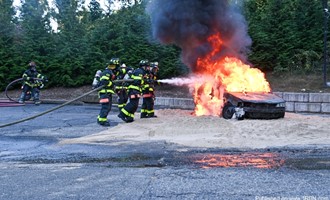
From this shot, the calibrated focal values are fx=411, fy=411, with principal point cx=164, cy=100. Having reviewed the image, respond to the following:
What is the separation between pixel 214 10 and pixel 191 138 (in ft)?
17.7

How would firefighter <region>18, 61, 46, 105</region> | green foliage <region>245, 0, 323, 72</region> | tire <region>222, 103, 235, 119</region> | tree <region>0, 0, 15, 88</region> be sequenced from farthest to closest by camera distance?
tree <region>0, 0, 15, 88</region> → green foliage <region>245, 0, 323, 72</region> → firefighter <region>18, 61, 46, 105</region> → tire <region>222, 103, 235, 119</region>

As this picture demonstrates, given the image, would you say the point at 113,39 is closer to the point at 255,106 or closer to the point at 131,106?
the point at 131,106

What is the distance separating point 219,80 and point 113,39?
12.2 metres

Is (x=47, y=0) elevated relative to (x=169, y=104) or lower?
elevated

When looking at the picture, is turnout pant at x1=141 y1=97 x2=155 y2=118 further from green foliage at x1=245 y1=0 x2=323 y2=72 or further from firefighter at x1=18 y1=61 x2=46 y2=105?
green foliage at x1=245 y1=0 x2=323 y2=72

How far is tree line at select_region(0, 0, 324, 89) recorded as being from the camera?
61.0 ft

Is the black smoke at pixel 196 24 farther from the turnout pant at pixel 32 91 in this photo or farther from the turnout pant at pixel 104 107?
the turnout pant at pixel 32 91

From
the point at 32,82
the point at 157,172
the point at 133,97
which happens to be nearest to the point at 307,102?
the point at 133,97

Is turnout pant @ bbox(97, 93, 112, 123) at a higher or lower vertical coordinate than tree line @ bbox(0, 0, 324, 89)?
lower

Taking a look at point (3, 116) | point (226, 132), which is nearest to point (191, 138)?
point (226, 132)

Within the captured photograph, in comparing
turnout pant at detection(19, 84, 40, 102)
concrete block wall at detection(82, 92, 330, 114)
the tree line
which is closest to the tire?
concrete block wall at detection(82, 92, 330, 114)

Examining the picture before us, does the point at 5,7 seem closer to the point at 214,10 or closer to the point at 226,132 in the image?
the point at 214,10

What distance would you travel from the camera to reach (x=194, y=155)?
6.83 m

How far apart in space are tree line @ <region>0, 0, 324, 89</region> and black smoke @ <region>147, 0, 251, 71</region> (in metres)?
2.62
